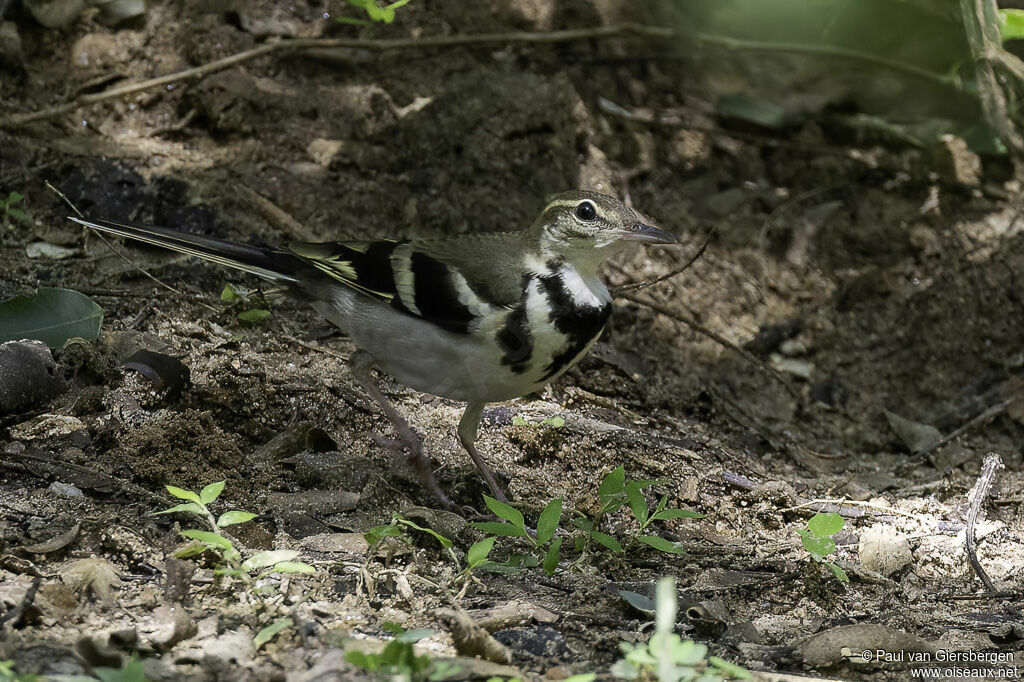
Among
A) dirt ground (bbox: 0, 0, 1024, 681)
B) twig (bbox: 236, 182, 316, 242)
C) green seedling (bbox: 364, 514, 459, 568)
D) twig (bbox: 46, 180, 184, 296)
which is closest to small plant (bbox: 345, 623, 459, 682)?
dirt ground (bbox: 0, 0, 1024, 681)

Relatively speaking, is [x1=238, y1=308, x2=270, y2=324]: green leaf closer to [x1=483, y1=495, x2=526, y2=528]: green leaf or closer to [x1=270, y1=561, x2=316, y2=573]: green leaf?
[x1=483, y1=495, x2=526, y2=528]: green leaf

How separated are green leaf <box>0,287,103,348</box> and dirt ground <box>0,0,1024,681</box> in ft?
0.34

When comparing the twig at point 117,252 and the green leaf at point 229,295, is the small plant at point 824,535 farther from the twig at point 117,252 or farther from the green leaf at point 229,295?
the twig at point 117,252

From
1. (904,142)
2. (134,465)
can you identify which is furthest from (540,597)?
(904,142)

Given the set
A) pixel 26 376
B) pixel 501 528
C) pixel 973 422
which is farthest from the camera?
pixel 973 422

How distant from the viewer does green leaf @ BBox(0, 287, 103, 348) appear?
165 inches

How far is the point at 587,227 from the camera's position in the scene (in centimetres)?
430

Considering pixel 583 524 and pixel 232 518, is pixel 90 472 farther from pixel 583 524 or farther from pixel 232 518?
pixel 583 524

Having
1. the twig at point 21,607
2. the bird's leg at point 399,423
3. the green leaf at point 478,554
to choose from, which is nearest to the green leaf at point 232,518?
the twig at point 21,607

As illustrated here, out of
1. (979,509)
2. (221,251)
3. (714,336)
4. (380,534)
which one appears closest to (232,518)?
(380,534)

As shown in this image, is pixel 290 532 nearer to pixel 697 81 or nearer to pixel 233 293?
pixel 233 293

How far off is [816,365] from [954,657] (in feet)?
9.93

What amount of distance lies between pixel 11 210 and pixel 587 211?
9.92ft

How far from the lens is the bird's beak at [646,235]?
4.24 metres
